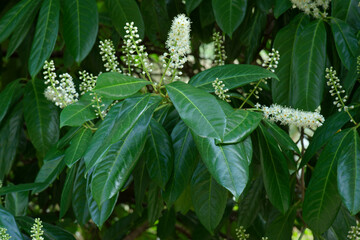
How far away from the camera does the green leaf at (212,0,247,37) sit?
5.35ft

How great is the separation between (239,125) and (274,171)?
0.26 metres

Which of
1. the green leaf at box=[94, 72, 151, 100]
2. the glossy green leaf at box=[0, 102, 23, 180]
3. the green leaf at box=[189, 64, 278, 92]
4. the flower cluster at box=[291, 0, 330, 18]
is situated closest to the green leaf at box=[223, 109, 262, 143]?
the green leaf at box=[189, 64, 278, 92]

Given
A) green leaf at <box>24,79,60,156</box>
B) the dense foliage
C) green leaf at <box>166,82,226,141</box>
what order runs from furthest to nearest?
green leaf at <box>24,79,60,156</box>
the dense foliage
green leaf at <box>166,82,226,141</box>

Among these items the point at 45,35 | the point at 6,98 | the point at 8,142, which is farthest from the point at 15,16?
the point at 8,142

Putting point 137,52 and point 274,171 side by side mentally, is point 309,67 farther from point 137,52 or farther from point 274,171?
point 137,52

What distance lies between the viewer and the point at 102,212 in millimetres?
1270

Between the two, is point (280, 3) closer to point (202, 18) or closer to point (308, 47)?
point (308, 47)

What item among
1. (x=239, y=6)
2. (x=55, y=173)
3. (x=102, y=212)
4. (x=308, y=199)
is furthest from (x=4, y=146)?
(x=308, y=199)

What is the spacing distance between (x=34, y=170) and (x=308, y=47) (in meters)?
1.53

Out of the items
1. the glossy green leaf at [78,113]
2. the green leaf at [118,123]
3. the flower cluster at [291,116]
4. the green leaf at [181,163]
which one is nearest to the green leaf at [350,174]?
the flower cluster at [291,116]

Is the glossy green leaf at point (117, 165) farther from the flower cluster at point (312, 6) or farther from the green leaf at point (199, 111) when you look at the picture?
the flower cluster at point (312, 6)

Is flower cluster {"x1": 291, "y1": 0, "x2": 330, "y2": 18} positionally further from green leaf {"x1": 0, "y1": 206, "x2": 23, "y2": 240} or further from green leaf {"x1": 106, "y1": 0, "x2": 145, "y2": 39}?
green leaf {"x1": 0, "y1": 206, "x2": 23, "y2": 240}

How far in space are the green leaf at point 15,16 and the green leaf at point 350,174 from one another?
3.61ft

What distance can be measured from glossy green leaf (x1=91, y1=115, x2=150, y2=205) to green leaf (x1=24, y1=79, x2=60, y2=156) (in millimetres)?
673
